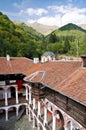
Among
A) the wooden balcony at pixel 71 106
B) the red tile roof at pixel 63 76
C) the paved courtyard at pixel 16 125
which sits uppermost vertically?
the red tile roof at pixel 63 76

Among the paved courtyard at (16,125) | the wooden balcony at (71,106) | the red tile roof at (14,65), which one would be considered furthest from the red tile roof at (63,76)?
the paved courtyard at (16,125)

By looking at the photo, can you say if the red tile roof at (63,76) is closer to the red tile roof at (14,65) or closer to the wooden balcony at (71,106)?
the red tile roof at (14,65)

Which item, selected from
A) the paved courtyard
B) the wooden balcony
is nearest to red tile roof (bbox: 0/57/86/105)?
the wooden balcony

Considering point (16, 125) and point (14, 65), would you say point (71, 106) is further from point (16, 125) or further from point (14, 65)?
point (14, 65)

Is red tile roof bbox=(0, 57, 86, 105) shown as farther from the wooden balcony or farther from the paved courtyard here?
the paved courtyard

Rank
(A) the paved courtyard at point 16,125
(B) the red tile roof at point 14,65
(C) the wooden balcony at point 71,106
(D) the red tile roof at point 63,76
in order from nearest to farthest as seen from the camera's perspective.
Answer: (C) the wooden balcony at point 71,106 → (D) the red tile roof at point 63,76 → (A) the paved courtyard at point 16,125 → (B) the red tile roof at point 14,65

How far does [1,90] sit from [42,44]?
77.4 meters

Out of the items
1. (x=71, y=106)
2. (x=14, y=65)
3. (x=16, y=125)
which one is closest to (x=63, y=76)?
(x=71, y=106)

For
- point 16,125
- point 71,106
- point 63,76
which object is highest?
point 63,76

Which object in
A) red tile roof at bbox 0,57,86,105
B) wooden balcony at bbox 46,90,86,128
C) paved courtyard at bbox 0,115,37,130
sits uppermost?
red tile roof at bbox 0,57,86,105

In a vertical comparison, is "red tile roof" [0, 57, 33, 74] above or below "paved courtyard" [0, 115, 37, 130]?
above

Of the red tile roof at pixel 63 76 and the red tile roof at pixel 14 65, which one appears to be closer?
the red tile roof at pixel 63 76

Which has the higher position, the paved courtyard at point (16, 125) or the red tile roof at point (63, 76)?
the red tile roof at point (63, 76)

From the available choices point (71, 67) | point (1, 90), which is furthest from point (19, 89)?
point (71, 67)
